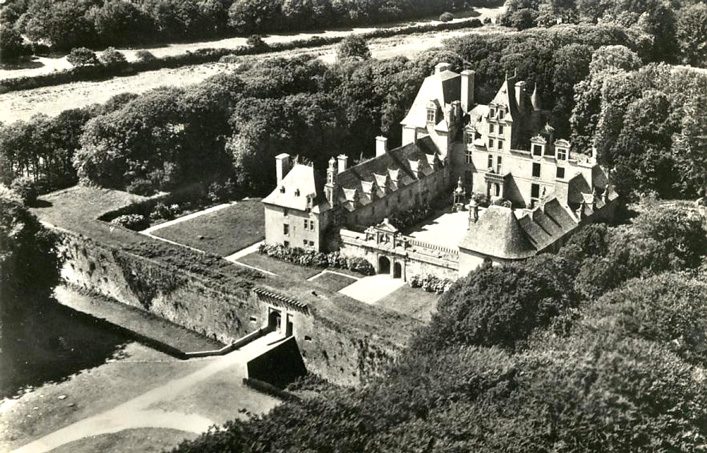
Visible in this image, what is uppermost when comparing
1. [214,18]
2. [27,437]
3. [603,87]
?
[214,18]

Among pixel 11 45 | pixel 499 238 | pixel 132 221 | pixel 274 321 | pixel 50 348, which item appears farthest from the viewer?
pixel 11 45

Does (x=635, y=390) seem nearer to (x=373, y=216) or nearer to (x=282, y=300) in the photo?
(x=282, y=300)

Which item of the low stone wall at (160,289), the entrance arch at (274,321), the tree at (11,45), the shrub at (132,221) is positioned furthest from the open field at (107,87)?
the entrance arch at (274,321)

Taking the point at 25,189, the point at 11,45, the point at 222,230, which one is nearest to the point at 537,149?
the point at 222,230

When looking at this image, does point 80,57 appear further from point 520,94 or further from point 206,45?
point 520,94

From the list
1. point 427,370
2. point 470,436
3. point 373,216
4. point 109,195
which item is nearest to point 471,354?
point 427,370

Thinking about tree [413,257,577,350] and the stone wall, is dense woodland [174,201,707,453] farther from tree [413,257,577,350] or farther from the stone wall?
the stone wall
